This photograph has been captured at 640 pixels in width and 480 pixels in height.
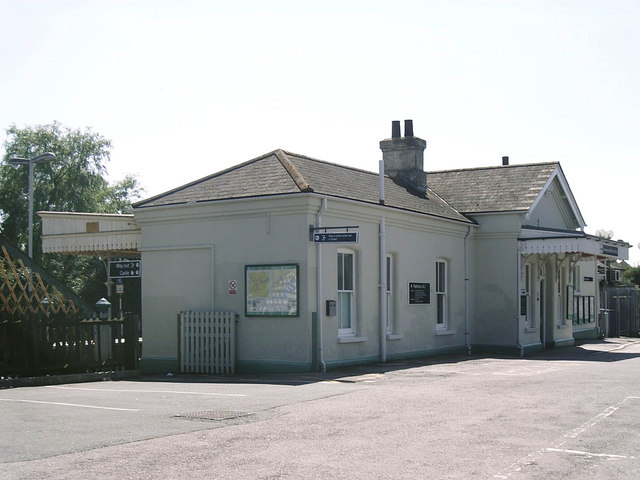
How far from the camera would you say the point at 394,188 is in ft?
77.6

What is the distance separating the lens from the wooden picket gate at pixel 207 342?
726 inches

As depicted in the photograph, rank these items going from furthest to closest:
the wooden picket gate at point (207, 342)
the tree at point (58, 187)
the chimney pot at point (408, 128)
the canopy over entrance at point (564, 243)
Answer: the tree at point (58, 187), the chimney pot at point (408, 128), the canopy over entrance at point (564, 243), the wooden picket gate at point (207, 342)

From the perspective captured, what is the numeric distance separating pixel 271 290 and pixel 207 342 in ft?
6.72

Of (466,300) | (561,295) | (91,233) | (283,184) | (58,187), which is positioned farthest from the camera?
(58,187)

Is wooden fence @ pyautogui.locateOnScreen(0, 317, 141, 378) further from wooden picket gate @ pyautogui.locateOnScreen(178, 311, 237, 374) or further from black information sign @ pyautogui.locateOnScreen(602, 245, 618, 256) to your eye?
black information sign @ pyautogui.locateOnScreen(602, 245, 618, 256)

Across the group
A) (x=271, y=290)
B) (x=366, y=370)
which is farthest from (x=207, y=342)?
(x=366, y=370)

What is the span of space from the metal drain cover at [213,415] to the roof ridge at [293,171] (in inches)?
285

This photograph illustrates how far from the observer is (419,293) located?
864 inches

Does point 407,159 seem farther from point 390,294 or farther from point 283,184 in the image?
point 283,184

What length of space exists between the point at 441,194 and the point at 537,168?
3.43m

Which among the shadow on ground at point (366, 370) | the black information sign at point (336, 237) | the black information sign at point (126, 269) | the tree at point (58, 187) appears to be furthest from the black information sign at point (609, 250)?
the tree at point (58, 187)

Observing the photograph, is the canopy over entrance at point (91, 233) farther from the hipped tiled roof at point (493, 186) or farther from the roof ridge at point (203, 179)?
the hipped tiled roof at point (493, 186)

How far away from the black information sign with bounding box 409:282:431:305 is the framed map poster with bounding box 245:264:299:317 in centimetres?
490

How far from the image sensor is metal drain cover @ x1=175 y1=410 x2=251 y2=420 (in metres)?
10.8
